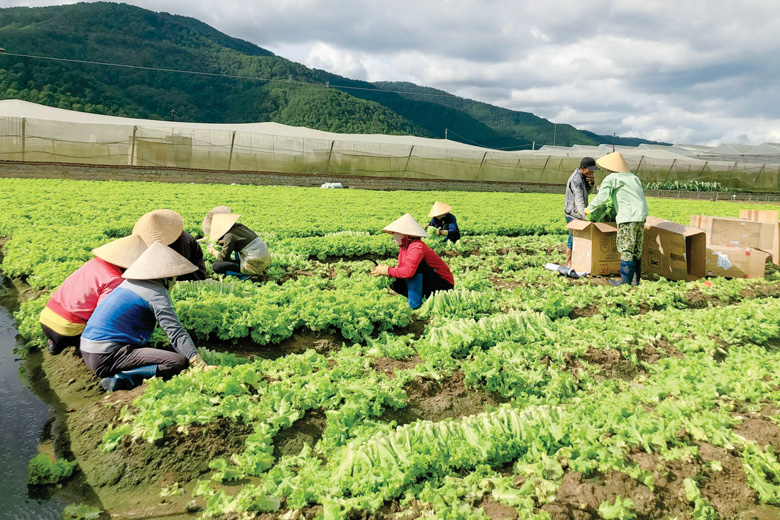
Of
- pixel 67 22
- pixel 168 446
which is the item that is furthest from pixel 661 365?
pixel 67 22

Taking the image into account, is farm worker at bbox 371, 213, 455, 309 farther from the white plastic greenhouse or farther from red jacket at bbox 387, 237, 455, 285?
the white plastic greenhouse

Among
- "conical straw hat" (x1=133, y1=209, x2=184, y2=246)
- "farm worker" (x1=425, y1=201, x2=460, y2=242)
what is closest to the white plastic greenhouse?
"farm worker" (x1=425, y1=201, x2=460, y2=242)

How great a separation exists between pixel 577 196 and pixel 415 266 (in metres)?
4.53

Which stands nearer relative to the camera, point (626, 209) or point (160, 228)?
point (160, 228)

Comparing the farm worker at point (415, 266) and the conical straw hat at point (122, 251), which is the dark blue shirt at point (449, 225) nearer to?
the farm worker at point (415, 266)

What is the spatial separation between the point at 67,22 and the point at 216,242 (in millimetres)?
116997

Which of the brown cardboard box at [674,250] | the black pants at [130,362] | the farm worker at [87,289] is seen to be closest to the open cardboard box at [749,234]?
the brown cardboard box at [674,250]

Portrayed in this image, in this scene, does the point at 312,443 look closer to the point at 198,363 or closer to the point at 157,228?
the point at 198,363

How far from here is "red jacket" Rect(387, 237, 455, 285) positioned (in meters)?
6.82

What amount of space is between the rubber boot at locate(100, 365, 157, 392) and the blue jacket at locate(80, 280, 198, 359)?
0.82ft

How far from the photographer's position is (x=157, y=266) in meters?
4.53

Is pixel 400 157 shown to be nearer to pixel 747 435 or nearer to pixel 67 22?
pixel 747 435

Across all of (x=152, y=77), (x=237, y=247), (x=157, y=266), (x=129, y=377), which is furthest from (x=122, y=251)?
(x=152, y=77)

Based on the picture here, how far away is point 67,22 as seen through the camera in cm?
9688
